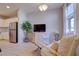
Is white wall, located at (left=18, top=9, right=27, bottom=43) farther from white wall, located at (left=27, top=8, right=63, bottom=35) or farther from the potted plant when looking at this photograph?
white wall, located at (left=27, top=8, right=63, bottom=35)

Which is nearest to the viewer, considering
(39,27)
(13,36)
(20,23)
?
(20,23)

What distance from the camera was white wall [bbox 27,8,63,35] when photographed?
29.8ft

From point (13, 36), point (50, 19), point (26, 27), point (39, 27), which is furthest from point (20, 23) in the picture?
point (50, 19)

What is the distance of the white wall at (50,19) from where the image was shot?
907 centimetres

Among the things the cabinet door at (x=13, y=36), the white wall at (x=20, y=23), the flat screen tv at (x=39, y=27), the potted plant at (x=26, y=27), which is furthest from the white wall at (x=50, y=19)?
the cabinet door at (x=13, y=36)

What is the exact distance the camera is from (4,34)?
1123cm

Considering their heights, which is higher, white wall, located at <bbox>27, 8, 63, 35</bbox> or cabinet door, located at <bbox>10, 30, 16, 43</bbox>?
white wall, located at <bbox>27, 8, 63, 35</bbox>

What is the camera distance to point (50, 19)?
9.19m

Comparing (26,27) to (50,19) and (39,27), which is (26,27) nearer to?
(39,27)

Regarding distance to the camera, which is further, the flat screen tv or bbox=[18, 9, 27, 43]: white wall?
the flat screen tv

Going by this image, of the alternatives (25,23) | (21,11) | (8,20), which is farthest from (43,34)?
(8,20)

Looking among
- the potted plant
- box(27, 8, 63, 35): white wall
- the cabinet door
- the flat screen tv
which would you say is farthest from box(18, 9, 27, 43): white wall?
the flat screen tv

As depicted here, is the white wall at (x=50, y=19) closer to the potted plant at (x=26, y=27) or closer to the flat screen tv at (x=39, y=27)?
the flat screen tv at (x=39, y=27)

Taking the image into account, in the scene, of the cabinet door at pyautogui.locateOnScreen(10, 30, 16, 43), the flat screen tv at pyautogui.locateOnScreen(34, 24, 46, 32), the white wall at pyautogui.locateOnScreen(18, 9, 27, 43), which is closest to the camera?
the white wall at pyautogui.locateOnScreen(18, 9, 27, 43)
